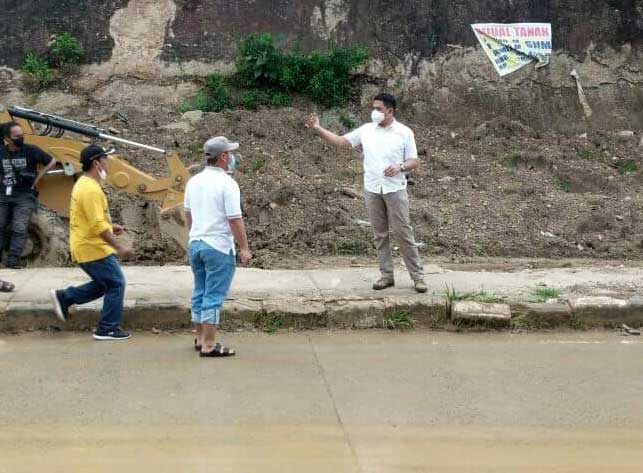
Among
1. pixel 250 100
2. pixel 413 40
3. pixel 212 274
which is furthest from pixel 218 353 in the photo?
pixel 413 40

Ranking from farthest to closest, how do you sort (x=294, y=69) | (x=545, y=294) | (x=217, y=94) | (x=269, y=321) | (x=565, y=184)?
(x=294, y=69), (x=217, y=94), (x=565, y=184), (x=545, y=294), (x=269, y=321)

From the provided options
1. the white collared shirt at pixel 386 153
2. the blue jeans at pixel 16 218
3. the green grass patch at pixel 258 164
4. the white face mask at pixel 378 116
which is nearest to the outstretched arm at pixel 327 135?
the white collared shirt at pixel 386 153

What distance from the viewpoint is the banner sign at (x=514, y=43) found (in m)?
14.2

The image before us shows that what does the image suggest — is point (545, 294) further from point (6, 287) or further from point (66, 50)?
point (66, 50)

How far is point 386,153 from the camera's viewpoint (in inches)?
299

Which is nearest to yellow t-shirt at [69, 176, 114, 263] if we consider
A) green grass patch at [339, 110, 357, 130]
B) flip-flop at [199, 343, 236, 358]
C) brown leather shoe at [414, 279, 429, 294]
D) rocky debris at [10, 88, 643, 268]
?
flip-flop at [199, 343, 236, 358]

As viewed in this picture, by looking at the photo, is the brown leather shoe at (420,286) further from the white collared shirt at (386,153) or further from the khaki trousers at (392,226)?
the white collared shirt at (386,153)

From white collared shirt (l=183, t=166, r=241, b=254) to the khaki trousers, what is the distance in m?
1.88

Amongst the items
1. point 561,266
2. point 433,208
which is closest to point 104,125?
point 433,208

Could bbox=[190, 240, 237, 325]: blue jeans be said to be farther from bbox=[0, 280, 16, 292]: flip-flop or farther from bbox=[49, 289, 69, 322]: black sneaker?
bbox=[0, 280, 16, 292]: flip-flop

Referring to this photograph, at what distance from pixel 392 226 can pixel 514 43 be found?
7.72 metres

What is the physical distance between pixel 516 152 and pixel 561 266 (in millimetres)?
3554

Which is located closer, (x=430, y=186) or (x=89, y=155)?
(x=89, y=155)

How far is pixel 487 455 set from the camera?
471 cm
